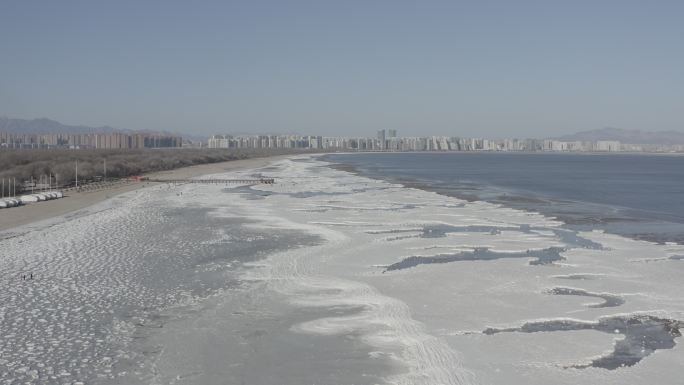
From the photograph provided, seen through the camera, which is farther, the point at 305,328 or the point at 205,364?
the point at 305,328

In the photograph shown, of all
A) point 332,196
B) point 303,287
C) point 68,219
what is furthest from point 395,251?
point 332,196

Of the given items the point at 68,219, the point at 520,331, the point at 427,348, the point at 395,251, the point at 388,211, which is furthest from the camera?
the point at 388,211

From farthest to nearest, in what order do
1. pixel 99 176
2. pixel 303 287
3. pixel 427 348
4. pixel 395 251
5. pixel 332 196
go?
1. pixel 99 176
2. pixel 332 196
3. pixel 395 251
4. pixel 303 287
5. pixel 427 348

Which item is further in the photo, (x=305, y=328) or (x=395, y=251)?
(x=395, y=251)

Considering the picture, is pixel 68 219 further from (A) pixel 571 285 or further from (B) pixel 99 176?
(B) pixel 99 176

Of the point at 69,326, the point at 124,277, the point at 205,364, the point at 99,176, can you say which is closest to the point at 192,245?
the point at 124,277

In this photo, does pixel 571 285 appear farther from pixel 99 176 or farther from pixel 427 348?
pixel 99 176
